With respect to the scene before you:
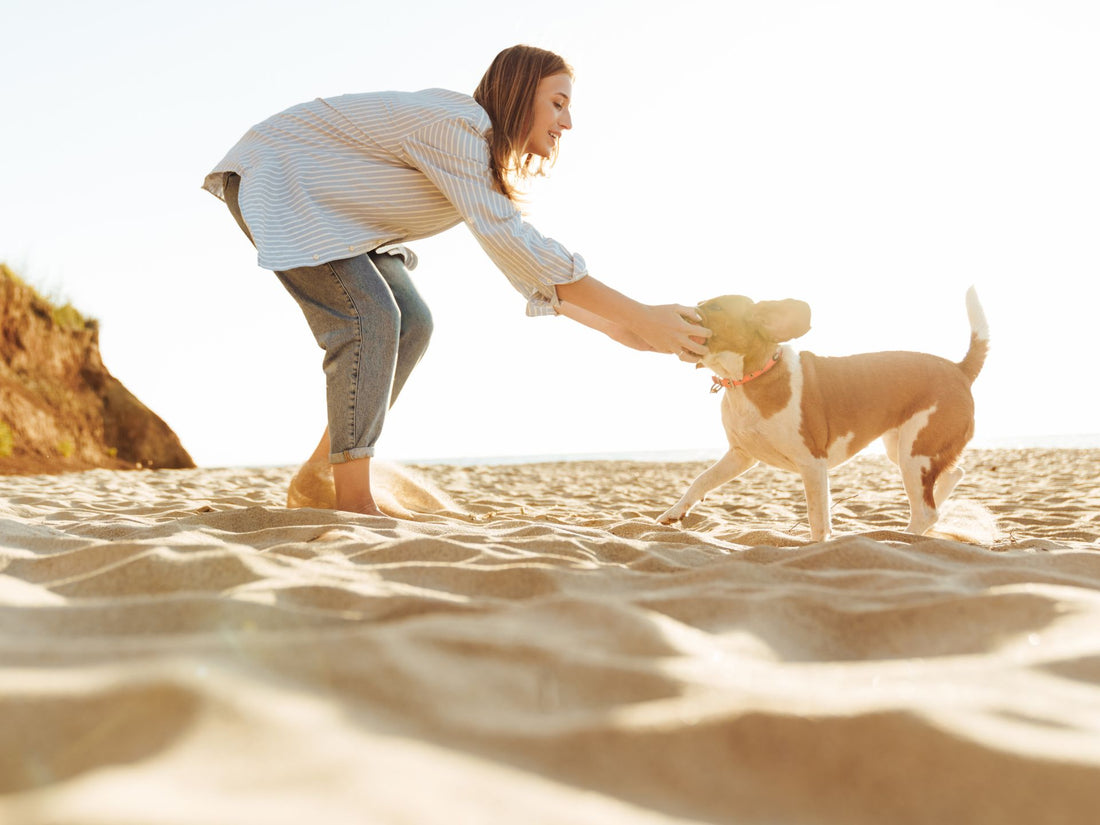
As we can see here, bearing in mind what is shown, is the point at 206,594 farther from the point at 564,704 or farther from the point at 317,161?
the point at 317,161

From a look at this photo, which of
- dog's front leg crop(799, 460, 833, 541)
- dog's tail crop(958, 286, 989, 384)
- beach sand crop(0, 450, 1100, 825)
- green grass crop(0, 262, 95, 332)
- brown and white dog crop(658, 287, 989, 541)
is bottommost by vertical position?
beach sand crop(0, 450, 1100, 825)

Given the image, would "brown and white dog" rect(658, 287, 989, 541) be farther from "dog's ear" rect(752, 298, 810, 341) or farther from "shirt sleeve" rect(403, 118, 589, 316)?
"shirt sleeve" rect(403, 118, 589, 316)

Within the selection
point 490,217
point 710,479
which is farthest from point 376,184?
point 710,479

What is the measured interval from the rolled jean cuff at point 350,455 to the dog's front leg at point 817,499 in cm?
201

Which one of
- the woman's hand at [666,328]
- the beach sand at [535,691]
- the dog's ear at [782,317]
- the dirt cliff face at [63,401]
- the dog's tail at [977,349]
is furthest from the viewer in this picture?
the dirt cliff face at [63,401]

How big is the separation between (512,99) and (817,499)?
2287 mm

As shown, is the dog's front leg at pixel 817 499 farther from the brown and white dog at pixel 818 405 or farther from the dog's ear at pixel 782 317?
the dog's ear at pixel 782 317

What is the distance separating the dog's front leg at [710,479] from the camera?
4242 millimetres

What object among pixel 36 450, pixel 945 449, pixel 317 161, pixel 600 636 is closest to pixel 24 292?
pixel 36 450

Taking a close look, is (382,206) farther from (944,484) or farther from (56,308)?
(56,308)

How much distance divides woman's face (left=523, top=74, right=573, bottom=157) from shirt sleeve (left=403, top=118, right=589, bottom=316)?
0.31 m

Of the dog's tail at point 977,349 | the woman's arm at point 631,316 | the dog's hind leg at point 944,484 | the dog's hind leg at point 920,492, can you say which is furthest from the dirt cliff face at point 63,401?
the dog's tail at point 977,349

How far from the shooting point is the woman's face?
3391 millimetres

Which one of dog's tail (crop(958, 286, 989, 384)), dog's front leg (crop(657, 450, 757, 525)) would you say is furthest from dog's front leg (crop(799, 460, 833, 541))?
dog's tail (crop(958, 286, 989, 384))
